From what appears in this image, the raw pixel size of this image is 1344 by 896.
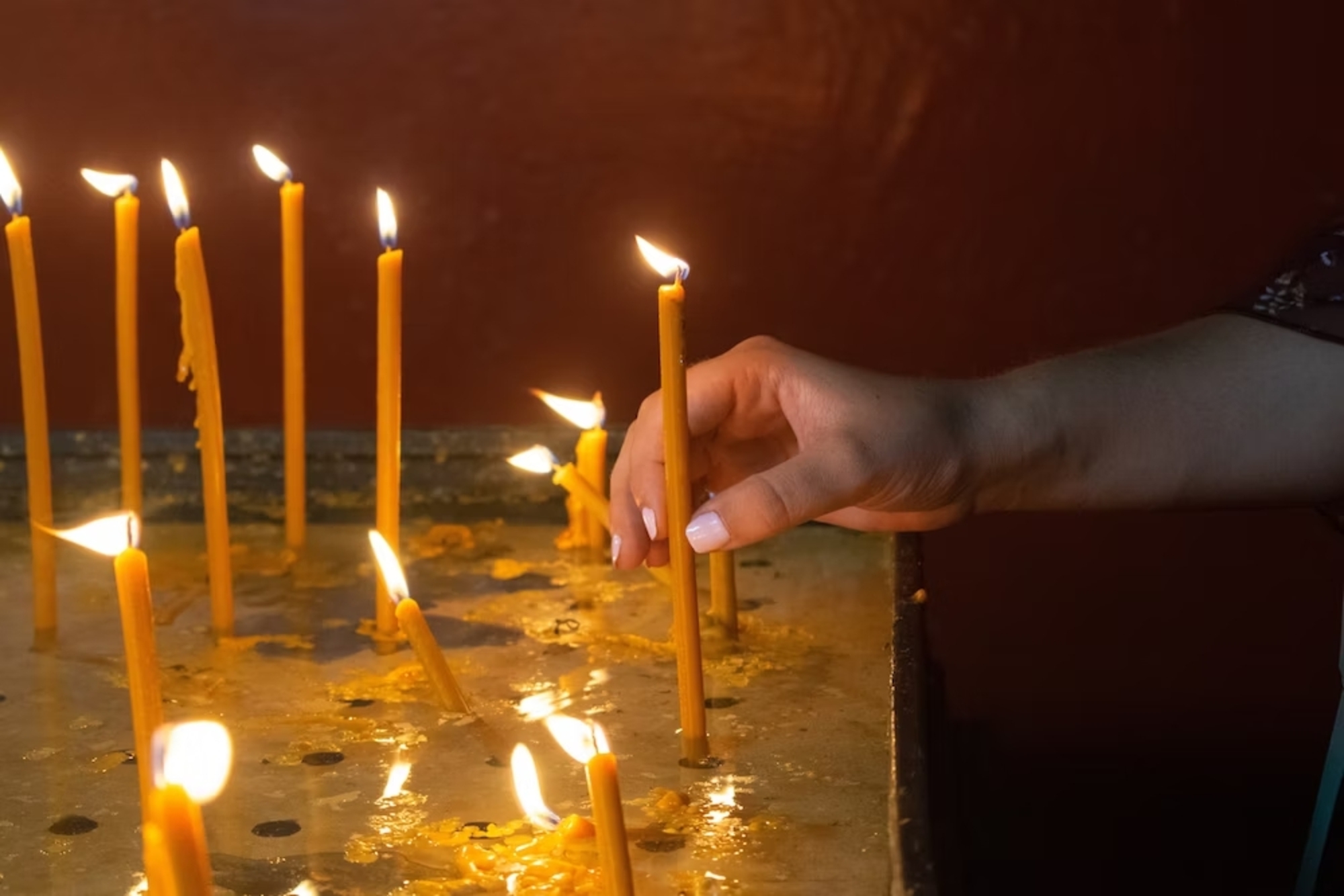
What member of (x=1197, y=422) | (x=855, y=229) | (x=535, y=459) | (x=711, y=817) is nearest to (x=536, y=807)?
(x=711, y=817)

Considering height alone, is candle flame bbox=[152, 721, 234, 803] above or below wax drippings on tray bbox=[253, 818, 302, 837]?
above

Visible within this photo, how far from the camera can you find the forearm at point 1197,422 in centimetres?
110

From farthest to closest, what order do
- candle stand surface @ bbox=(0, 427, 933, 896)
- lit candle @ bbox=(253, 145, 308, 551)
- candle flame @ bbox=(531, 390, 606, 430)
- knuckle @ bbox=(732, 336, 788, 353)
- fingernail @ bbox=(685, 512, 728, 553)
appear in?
1. lit candle @ bbox=(253, 145, 308, 551)
2. candle flame @ bbox=(531, 390, 606, 430)
3. knuckle @ bbox=(732, 336, 788, 353)
4. fingernail @ bbox=(685, 512, 728, 553)
5. candle stand surface @ bbox=(0, 427, 933, 896)

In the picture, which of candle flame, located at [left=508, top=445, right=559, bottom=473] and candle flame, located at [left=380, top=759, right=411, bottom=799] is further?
candle flame, located at [left=508, top=445, right=559, bottom=473]

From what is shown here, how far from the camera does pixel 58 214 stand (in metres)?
1.69

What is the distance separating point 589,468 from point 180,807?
75 centimetres

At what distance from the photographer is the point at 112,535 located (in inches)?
29.5

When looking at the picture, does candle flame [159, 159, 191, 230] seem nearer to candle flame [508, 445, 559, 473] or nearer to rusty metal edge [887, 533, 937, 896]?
candle flame [508, 445, 559, 473]

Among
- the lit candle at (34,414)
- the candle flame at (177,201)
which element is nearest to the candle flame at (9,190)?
the lit candle at (34,414)

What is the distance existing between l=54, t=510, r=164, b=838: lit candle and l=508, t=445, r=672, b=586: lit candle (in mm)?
352

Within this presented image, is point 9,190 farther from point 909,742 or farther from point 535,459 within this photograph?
point 909,742

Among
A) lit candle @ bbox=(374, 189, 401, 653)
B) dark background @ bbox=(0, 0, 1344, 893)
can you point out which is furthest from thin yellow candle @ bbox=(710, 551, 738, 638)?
dark background @ bbox=(0, 0, 1344, 893)

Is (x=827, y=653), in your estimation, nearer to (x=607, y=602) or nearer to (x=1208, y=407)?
(x=607, y=602)

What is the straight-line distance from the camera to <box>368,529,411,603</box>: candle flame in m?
0.94
